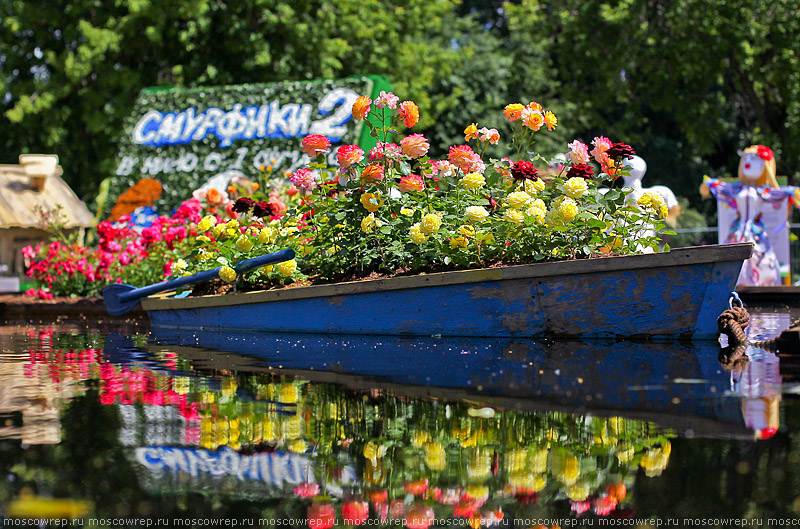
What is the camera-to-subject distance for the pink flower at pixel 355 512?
3086 millimetres

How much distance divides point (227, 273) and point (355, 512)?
5973 mm

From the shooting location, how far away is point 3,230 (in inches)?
658

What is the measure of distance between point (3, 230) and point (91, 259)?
4.16 meters

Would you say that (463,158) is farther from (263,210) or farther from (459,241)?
(263,210)

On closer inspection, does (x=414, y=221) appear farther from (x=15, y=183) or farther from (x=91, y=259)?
(x=15, y=183)

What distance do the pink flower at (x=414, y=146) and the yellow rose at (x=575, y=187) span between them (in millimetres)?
1167

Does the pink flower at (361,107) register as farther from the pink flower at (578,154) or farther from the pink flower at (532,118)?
the pink flower at (578,154)

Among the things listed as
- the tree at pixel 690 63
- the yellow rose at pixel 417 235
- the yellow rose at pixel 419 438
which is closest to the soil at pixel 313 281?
the yellow rose at pixel 417 235

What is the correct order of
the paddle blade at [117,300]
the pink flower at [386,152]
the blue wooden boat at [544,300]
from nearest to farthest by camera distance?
the blue wooden boat at [544,300] < the pink flower at [386,152] < the paddle blade at [117,300]

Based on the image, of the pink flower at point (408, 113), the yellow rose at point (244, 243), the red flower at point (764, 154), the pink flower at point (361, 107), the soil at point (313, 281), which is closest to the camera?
the soil at point (313, 281)

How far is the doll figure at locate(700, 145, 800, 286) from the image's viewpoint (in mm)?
13398

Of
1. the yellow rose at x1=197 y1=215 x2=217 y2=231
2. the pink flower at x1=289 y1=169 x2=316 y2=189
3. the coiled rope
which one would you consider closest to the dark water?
the coiled rope

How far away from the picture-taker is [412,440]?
413 cm

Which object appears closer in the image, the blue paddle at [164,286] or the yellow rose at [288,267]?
the blue paddle at [164,286]
